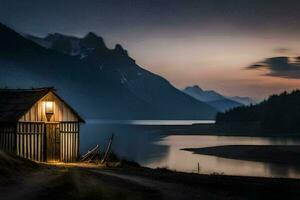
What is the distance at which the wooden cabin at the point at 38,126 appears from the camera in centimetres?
3859

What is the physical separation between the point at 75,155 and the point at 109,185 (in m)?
20.7

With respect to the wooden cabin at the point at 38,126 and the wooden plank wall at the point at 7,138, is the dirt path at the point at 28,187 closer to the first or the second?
the wooden plank wall at the point at 7,138

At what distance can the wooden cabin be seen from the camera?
127 feet

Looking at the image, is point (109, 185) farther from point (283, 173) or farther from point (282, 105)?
point (282, 105)

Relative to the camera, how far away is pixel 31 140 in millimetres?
39469

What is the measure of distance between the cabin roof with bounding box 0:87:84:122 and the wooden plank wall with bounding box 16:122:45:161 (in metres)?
1.04

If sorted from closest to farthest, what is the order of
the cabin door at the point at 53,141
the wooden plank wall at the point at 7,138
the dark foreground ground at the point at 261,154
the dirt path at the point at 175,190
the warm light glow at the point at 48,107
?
the dirt path at the point at 175,190, the wooden plank wall at the point at 7,138, the warm light glow at the point at 48,107, the cabin door at the point at 53,141, the dark foreground ground at the point at 261,154

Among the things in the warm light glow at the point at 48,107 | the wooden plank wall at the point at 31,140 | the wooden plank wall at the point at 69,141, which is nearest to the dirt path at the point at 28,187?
the wooden plank wall at the point at 31,140

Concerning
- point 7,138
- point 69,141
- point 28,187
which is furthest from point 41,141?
point 28,187

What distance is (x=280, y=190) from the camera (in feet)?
78.6

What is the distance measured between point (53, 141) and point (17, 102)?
437 centimetres

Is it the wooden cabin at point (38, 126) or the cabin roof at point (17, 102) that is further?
the cabin roof at point (17, 102)

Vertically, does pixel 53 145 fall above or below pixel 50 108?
below

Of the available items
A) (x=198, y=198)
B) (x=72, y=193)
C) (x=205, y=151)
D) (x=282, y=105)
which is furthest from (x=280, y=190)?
(x=282, y=105)
